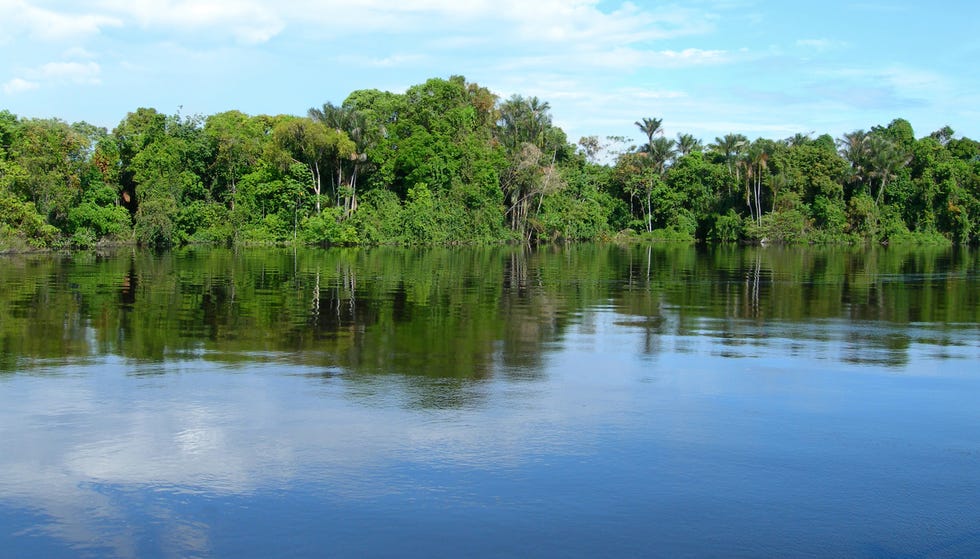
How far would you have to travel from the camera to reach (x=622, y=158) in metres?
89.3

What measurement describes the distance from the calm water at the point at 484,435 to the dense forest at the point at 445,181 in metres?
38.5

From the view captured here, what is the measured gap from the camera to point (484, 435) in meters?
8.24

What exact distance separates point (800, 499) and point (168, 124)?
228 ft

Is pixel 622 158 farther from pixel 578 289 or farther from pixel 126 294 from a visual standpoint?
pixel 126 294

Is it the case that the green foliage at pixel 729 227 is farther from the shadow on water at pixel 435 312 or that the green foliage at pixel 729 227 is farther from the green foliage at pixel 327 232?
the shadow on water at pixel 435 312

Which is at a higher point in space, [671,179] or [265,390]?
[671,179]

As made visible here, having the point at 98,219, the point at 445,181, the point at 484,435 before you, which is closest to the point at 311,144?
the point at 445,181

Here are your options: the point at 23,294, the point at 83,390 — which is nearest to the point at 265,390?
the point at 83,390

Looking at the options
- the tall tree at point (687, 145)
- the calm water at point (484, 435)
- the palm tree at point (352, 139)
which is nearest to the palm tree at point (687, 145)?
the tall tree at point (687, 145)

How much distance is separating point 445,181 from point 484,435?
6127 cm

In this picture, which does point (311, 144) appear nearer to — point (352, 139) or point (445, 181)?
point (352, 139)

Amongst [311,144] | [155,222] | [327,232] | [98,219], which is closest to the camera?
[98,219]

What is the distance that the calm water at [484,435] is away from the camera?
596cm

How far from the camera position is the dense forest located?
2306 inches
